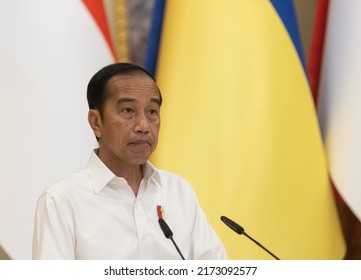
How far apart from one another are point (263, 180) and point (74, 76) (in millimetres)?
621

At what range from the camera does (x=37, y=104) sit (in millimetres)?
1907

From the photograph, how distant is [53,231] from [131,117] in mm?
238

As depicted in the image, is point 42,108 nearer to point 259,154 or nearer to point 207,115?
point 207,115

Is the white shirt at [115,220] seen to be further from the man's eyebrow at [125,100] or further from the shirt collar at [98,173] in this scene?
the man's eyebrow at [125,100]

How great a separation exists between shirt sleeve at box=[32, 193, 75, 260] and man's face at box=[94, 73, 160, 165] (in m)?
0.14

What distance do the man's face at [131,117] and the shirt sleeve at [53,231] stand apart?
0.48 ft

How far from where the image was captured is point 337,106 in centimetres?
202

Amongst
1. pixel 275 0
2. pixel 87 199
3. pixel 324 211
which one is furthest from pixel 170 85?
pixel 87 199

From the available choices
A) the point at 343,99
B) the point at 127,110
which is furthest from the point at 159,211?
the point at 343,99

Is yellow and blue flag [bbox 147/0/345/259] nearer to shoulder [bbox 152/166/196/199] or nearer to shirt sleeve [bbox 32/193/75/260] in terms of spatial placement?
shoulder [bbox 152/166/196/199]

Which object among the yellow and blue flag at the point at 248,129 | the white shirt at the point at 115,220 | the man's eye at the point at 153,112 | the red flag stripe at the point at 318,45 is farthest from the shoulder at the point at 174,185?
the red flag stripe at the point at 318,45

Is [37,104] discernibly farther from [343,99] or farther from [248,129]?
[343,99]

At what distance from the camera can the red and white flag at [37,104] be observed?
185 centimetres

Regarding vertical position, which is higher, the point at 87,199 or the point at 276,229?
the point at 87,199
